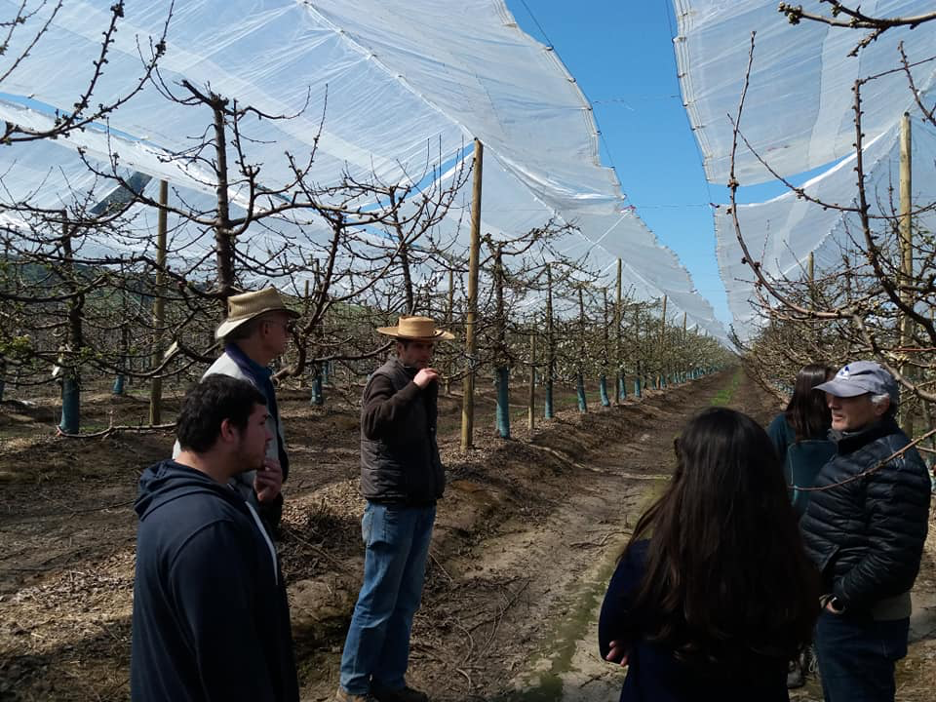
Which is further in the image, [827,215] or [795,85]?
[827,215]

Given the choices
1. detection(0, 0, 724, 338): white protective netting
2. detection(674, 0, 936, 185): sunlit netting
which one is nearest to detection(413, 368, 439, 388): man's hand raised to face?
detection(0, 0, 724, 338): white protective netting

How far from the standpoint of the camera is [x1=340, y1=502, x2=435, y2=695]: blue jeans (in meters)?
2.98

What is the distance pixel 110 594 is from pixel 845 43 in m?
8.78

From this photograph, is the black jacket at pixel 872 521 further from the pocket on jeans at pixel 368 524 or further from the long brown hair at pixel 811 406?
the pocket on jeans at pixel 368 524

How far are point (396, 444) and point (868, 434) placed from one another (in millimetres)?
2058

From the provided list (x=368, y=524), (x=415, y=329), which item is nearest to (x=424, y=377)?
(x=415, y=329)

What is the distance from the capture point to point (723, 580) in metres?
1.36

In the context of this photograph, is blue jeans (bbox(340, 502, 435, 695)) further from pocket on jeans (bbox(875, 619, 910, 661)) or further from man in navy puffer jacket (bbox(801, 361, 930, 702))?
pocket on jeans (bbox(875, 619, 910, 661))

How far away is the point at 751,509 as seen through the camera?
4.56 feet

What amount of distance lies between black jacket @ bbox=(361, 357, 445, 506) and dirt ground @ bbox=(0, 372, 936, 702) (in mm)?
1178

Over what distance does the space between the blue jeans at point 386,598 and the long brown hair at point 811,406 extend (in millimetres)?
2004

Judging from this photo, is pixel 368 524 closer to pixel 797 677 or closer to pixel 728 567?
pixel 728 567

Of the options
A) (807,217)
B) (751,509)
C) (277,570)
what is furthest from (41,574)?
(807,217)

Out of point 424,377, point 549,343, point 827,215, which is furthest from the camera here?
point 827,215
